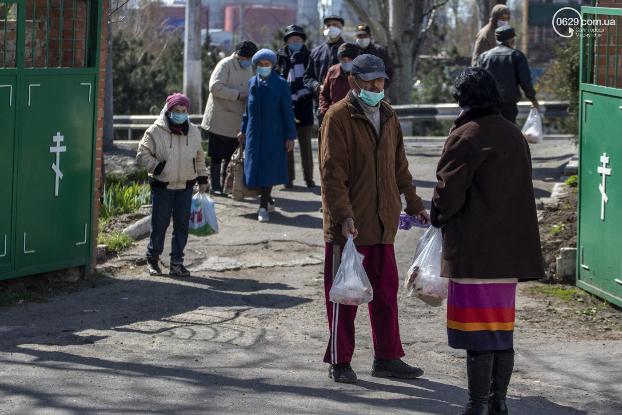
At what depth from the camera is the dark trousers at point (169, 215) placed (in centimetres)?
1002

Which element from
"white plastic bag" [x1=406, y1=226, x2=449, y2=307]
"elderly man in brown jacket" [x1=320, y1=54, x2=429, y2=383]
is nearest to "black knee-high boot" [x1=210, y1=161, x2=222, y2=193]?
"elderly man in brown jacket" [x1=320, y1=54, x2=429, y2=383]

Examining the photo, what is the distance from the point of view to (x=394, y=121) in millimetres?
7027

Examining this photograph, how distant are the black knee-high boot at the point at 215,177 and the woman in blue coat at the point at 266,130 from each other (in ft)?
4.08

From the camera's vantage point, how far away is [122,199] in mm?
12727

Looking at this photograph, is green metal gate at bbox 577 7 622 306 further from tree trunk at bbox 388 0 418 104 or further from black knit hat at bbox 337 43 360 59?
tree trunk at bbox 388 0 418 104

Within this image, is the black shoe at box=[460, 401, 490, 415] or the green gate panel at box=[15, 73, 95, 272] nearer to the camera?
the black shoe at box=[460, 401, 490, 415]

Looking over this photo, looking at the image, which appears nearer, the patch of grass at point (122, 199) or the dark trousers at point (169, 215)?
the dark trousers at point (169, 215)

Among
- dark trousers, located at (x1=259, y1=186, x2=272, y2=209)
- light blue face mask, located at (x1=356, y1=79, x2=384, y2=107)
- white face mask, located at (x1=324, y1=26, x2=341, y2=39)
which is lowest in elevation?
dark trousers, located at (x1=259, y1=186, x2=272, y2=209)

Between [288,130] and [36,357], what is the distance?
5.79 m

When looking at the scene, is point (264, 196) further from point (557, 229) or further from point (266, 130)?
point (557, 229)

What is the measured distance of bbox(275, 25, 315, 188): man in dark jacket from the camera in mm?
13922

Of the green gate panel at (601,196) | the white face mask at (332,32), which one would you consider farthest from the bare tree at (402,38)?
the green gate panel at (601,196)

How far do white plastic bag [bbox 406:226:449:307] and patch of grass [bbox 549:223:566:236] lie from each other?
16.0 ft

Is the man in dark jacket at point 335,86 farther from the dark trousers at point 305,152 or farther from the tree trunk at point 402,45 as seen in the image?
the tree trunk at point 402,45
